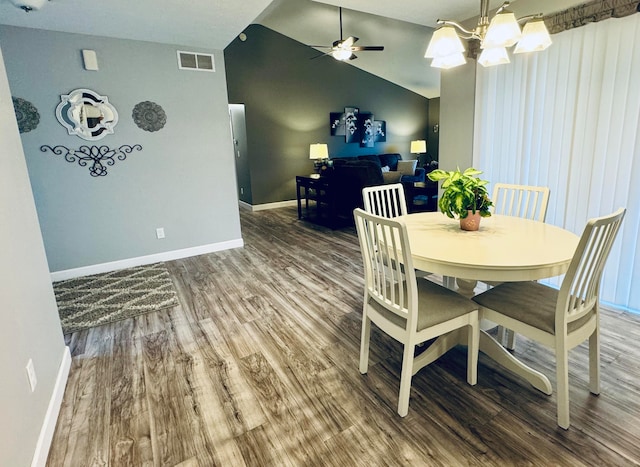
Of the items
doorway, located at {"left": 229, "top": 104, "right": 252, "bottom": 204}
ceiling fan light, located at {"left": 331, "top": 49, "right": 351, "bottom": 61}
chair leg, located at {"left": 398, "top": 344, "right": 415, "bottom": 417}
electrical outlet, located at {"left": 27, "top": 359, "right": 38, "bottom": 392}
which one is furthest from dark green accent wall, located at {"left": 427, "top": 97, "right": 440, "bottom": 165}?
electrical outlet, located at {"left": 27, "top": 359, "right": 38, "bottom": 392}

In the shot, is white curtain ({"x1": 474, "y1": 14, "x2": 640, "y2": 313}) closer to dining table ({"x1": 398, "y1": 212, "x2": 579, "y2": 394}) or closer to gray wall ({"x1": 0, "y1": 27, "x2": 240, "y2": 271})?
dining table ({"x1": 398, "y1": 212, "x2": 579, "y2": 394})

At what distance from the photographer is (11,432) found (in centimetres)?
118

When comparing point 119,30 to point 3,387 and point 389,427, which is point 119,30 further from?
point 389,427

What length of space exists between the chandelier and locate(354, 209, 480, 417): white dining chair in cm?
102

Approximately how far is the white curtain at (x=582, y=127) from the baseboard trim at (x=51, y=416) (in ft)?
11.8

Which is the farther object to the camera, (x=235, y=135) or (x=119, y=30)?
(x=235, y=135)

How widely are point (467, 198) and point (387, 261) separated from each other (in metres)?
0.64

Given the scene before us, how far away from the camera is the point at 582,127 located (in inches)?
101

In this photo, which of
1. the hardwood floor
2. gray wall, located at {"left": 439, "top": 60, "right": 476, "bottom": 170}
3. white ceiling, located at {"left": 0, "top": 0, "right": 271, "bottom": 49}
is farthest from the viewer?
gray wall, located at {"left": 439, "top": 60, "right": 476, "bottom": 170}

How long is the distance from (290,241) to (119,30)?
2.95 meters

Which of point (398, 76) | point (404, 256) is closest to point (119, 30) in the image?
point (404, 256)

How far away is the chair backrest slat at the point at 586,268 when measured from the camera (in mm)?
1345

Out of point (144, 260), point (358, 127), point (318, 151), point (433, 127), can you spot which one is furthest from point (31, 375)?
point (433, 127)

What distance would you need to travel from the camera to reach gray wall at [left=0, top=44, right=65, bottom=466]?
48.7 inches
